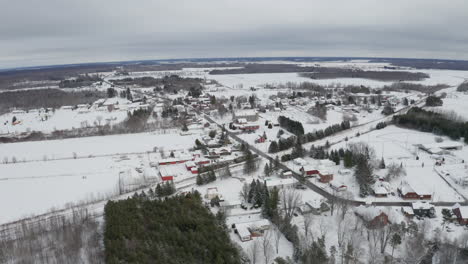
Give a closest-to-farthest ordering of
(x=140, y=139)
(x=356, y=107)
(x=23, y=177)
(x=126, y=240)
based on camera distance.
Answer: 1. (x=126, y=240)
2. (x=23, y=177)
3. (x=140, y=139)
4. (x=356, y=107)

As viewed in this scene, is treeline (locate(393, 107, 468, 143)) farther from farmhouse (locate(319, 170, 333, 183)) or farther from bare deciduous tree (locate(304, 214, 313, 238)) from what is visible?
bare deciduous tree (locate(304, 214, 313, 238))

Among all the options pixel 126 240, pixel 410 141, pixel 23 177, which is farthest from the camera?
pixel 410 141

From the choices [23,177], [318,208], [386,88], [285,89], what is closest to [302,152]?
[318,208]

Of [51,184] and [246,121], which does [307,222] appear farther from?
[246,121]

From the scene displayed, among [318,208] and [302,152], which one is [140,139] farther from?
[318,208]

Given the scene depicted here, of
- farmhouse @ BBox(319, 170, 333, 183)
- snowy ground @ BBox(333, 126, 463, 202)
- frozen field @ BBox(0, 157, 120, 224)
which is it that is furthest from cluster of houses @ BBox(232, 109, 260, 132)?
farmhouse @ BBox(319, 170, 333, 183)

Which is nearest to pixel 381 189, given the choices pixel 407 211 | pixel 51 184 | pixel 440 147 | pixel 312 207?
pixel 407 211

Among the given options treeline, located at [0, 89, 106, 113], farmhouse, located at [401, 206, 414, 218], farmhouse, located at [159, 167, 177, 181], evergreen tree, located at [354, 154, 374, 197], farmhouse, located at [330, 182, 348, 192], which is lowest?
farmhouse, located at [401, 206, 414, 218]
